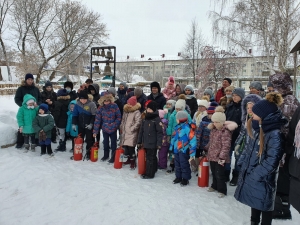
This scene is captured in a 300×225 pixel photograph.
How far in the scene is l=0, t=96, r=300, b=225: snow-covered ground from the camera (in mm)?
3262

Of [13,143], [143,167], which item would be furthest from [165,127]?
[13,143]

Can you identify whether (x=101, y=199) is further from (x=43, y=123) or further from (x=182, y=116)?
(x=43, y=123)

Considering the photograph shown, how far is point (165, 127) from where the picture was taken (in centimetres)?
520

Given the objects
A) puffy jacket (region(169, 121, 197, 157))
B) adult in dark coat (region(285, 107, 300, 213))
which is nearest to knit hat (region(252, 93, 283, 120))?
adult in dark coat (region(285, 107, 300, 213))

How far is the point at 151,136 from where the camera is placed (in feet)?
15.6

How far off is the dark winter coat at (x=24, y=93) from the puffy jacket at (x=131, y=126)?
2888 millimetres

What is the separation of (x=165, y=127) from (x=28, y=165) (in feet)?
10.4

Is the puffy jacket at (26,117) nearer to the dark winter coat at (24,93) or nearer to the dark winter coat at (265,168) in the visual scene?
the dark winter coat at (24,93)

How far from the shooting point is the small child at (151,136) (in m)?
4.75

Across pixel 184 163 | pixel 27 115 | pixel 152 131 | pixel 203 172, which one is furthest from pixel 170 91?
pixel 27 115

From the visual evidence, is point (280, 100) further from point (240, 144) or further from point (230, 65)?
point (230, 65)

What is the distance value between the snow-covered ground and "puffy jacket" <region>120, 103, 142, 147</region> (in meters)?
0.65

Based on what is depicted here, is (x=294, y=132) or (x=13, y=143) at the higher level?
(x=294, y=132)

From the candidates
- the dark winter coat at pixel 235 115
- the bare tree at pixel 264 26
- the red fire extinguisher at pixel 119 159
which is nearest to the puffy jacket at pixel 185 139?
the dark winter coat at pixel 235 115
